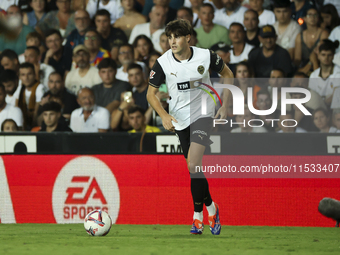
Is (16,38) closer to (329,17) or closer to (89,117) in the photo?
(89,117)

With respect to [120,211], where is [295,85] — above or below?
above

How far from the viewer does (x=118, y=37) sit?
25.4 feet

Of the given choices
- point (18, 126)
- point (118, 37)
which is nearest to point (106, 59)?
point (118, 37)

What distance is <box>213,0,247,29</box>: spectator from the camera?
24.3ft

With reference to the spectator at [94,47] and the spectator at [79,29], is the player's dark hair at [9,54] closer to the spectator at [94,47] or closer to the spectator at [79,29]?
the spectator at [79,29]

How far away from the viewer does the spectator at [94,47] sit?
25.3ft

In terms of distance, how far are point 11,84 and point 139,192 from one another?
3.30 meters

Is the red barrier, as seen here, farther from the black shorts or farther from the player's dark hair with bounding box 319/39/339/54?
the player's dark hair with bounding box 319/39/339/54

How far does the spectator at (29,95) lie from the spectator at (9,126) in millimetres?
191

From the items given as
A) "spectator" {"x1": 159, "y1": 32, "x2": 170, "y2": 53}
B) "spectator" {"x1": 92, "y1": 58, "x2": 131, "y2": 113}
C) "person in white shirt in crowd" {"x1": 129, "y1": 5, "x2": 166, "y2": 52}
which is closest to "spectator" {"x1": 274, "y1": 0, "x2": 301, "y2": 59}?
"spectator" {"x1": 159, "y1": 32, "x2": 170, "y2": 53}

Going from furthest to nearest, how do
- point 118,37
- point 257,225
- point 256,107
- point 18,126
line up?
1. point 118,37
2. point 18,126
3. point 256,107
4. point 257,225

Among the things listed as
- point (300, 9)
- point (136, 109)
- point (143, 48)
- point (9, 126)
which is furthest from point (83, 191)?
point (300, 9)

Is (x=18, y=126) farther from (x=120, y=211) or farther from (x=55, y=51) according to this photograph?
(x=120, y=211)

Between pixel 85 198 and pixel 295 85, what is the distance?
339 centimetres
